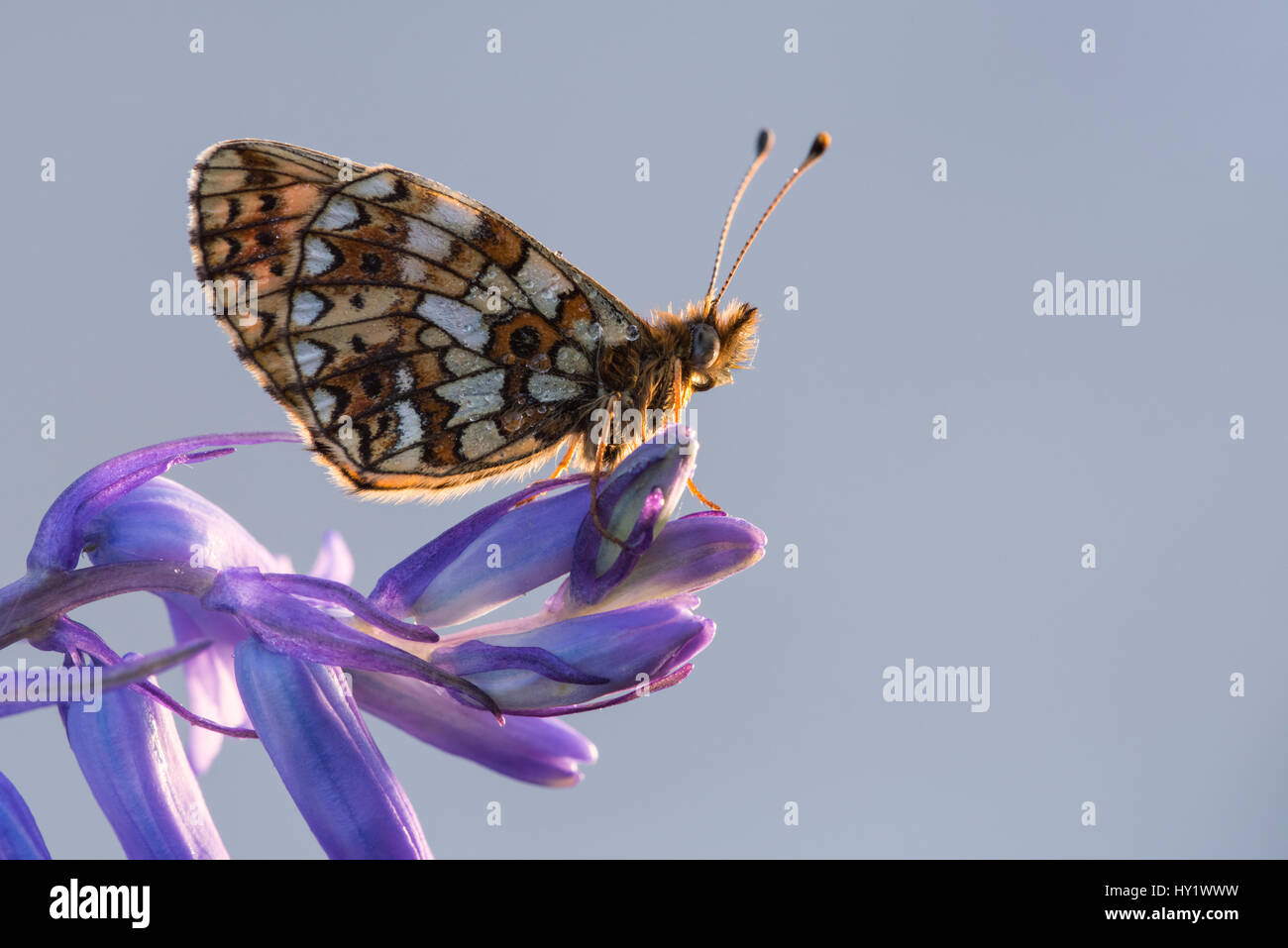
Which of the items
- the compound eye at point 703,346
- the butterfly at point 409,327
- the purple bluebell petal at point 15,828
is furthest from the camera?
the compound eye at point 703,346

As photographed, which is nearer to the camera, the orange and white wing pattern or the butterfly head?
the orange and white wing pattern

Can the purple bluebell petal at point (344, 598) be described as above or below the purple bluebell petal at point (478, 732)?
above

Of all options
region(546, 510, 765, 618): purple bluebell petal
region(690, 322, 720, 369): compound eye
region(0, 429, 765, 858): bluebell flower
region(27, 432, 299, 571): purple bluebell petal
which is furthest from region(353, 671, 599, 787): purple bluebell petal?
region(690, 322, 720, 369): compound eye

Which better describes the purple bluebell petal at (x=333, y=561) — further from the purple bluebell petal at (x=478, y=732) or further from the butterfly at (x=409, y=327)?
the purple bluebell petal at (x=478, y=732)

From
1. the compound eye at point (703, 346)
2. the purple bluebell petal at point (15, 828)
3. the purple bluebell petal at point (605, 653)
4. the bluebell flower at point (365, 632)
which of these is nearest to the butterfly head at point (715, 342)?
the compound eye at point (703, 346)

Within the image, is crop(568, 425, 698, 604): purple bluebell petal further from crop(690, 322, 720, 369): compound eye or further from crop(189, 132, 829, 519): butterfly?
crop(690, 322, 720, 369): compound eye

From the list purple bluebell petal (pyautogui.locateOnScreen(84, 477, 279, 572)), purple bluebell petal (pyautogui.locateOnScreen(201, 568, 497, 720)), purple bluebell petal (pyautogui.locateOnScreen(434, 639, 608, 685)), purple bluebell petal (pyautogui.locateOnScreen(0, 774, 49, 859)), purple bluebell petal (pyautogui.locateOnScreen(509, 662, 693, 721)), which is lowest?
purple bluebell petal (pyautogui.locateOnScreen(0, 774, 49, 859))
